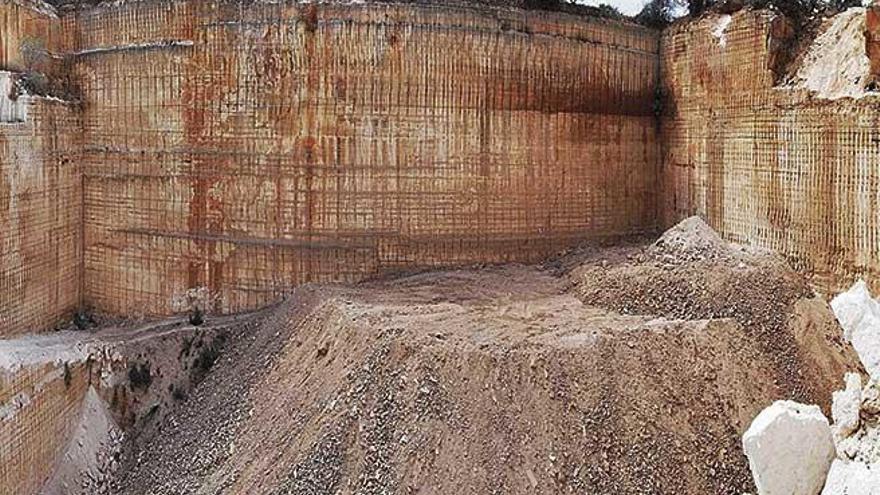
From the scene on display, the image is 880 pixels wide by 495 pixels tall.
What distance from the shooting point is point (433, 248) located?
15.0m

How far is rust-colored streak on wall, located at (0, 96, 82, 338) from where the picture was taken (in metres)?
13.2

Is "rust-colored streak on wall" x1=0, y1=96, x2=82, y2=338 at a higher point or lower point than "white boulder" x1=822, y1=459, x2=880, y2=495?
higher

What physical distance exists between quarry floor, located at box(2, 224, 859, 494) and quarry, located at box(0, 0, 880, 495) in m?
0.04

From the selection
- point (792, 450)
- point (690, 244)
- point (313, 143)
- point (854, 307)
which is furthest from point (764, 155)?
point (313, 143)

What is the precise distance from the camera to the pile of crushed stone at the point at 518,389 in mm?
10039

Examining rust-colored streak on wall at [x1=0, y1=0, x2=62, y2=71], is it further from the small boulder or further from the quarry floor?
the small boulder

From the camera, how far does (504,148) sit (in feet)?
50.0

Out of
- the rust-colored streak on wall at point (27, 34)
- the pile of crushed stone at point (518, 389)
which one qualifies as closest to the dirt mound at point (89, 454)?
the pile of crushed stone at point (518, 389)

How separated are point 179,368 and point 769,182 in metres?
8.87

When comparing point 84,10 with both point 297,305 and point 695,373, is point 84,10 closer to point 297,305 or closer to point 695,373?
point 297,305

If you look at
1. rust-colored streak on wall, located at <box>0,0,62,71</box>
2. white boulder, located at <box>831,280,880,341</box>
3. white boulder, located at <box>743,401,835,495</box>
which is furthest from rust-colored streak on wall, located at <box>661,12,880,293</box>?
rust-colored streak on wall, located at <box>0,0,62,71</box>

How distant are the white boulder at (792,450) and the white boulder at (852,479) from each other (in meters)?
0.14

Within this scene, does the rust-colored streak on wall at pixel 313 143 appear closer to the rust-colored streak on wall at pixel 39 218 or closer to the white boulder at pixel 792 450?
the rust-colored streak on wall at pixel 39 218

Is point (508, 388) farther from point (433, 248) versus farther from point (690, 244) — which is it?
point (690, 244)
